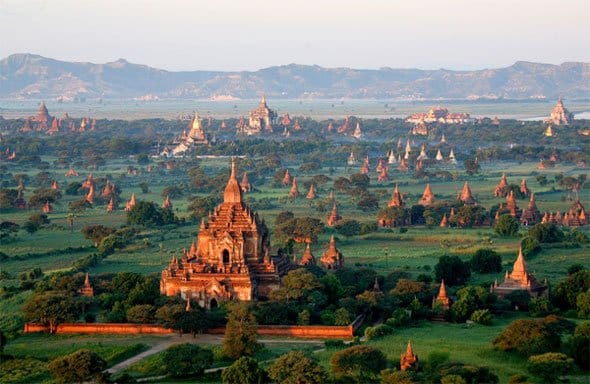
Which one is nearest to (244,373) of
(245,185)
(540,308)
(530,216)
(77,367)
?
(77,367)

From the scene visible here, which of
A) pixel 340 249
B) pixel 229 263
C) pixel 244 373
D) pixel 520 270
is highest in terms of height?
pixel 229 263

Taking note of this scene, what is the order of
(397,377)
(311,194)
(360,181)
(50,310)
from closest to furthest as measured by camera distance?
(397,377) → (50,310) → (311,194) → (360,181)

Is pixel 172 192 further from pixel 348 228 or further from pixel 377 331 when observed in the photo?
pixel 377 331

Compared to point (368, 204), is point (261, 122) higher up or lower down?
lower down

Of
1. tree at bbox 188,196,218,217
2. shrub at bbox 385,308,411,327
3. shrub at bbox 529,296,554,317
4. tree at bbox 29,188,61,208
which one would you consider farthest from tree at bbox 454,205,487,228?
shrub at bbox 385,308,411,327

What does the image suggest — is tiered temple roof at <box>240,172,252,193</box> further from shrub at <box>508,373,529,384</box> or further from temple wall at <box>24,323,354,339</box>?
shrub at <box>508,373,529,384</box>

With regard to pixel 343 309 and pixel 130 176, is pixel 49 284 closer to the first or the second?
pixel 343 309

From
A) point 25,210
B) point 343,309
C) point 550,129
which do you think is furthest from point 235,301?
point 550,129

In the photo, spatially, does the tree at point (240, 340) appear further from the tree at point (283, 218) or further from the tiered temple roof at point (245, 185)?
the tiered temple roof at point (245, 185)
